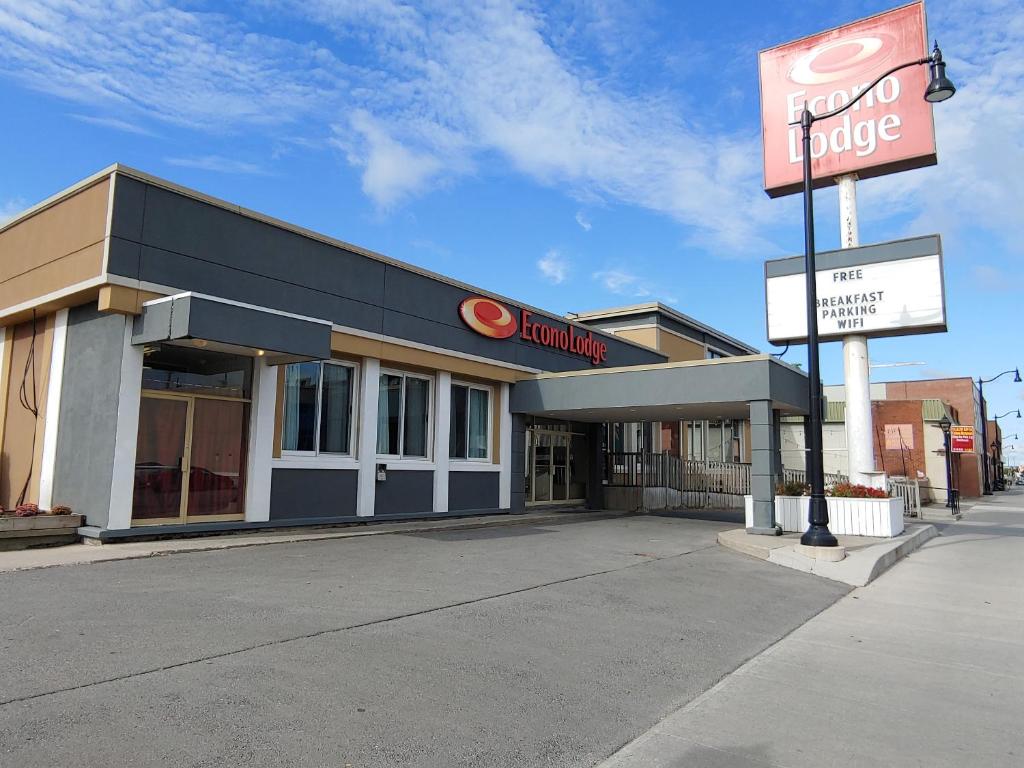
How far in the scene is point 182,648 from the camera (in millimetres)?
5582

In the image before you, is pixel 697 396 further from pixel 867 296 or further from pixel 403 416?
pixel 403 416

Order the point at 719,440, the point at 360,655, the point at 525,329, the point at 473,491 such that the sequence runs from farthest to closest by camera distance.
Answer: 1. the point at 719,440
2. the point at 525,329
3. the point at 473,491
4. the point at 360,655

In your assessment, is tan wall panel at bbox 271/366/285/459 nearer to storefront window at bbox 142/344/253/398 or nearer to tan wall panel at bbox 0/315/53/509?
storefront window at bbox 142/344/253/398

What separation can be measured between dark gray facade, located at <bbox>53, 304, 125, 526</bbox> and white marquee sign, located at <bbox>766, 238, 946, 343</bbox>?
49.7 feet

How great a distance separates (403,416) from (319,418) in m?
2.47

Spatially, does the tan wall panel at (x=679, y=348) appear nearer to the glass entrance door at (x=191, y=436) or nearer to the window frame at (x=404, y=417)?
the window frame at (x=404, y=417)

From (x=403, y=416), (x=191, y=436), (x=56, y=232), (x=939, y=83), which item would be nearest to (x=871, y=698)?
(x=939, y=83)

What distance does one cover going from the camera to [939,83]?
37.9 ft

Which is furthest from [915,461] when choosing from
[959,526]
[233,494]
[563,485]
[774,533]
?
[233,494]

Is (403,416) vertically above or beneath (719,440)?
beneath

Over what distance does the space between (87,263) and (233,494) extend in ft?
14.9

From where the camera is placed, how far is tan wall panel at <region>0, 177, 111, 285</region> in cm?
1148

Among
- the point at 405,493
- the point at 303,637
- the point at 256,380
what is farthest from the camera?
the point at 405,493

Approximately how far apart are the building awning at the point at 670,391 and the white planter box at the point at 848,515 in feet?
7.64
